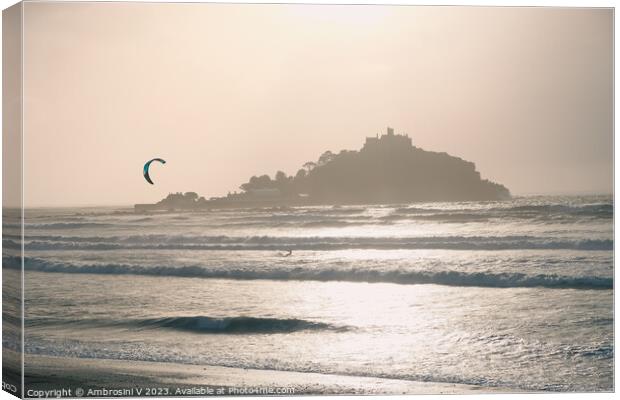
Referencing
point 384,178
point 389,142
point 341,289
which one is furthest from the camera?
point 341,289

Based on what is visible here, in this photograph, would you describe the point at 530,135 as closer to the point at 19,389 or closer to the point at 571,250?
the point at 571,250

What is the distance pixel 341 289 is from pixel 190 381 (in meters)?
1.36

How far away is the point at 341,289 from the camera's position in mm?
7309

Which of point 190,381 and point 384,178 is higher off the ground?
point 384,178

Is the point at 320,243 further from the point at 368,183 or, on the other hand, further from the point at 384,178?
the point at 384,178

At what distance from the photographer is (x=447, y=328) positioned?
7.00 m

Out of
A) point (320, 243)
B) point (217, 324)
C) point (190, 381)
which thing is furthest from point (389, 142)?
point (190, 381)

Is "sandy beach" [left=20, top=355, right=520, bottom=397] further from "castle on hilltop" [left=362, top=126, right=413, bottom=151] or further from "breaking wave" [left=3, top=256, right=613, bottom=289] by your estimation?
"castle on hilltop" [left=362, top=126, right=413, bottom=151]

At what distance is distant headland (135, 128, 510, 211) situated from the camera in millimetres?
7070

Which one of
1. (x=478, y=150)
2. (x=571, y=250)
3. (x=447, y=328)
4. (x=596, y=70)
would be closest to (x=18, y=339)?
(x=447, y=328)

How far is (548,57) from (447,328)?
7.13 ft

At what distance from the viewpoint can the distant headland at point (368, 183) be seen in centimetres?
707

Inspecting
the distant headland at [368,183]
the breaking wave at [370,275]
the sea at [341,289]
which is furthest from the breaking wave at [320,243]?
the distant headland at [368,183]

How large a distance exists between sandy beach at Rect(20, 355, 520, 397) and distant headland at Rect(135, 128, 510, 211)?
119cm
